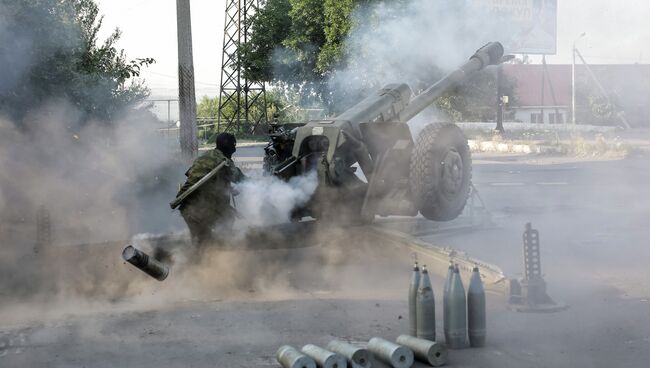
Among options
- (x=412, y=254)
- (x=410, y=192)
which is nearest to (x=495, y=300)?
(x=412, y=254)

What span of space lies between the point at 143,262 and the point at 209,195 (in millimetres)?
1097

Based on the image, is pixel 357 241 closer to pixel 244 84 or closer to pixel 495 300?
pixel 495 300

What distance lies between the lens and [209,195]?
798 cm

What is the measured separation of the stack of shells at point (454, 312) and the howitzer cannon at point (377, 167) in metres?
2.59

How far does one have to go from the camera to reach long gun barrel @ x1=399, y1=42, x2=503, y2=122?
10211 mm

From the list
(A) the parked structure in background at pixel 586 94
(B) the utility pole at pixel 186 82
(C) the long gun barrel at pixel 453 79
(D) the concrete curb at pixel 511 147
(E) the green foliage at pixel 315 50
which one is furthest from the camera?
(A) the parked structure in background at pixel 586 94

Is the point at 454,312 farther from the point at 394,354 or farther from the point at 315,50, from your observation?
the point at 315,50

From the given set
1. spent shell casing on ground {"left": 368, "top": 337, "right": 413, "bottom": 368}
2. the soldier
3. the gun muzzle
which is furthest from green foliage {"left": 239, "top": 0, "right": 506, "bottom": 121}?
spent shell casing on ground {"left": 368, "top": 337, "right": 413, "bottom": 368}

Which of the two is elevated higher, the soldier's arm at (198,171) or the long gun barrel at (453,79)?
the long gun barrel at (453,79)

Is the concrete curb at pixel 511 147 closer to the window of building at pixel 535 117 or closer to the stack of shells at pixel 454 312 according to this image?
the stack of shells at pixel 454 312

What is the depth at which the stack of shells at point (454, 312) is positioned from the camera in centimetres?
621

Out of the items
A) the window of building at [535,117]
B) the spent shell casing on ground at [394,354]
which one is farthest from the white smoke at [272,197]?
the window of building at [535,117]

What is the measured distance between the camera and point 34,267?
8141 mm

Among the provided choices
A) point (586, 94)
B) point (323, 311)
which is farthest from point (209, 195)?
point (586, 94)
